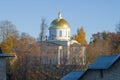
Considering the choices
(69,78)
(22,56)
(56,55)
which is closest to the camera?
(69,78)

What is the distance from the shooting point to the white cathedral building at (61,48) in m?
65.4

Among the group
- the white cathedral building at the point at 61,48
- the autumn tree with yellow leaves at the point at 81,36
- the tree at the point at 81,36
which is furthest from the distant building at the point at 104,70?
the tree at the point at 81,36

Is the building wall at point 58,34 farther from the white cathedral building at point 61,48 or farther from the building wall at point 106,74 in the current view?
the building wall at point 106,74

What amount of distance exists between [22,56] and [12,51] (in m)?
2.92

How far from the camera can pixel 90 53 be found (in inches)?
2662

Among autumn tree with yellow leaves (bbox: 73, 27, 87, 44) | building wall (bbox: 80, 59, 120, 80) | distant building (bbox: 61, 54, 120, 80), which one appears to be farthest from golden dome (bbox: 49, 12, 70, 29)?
building wall (bbox: 80, 59, 120, 80)

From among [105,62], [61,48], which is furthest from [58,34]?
[105,62]

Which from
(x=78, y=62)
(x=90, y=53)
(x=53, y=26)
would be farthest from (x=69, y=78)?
(x=53, y=26)

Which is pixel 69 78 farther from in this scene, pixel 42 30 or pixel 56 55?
pixel 56 55

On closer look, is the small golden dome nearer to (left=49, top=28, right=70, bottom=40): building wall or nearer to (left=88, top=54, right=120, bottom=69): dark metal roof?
(left=49, top=28, right=70, bottom=40): building wall

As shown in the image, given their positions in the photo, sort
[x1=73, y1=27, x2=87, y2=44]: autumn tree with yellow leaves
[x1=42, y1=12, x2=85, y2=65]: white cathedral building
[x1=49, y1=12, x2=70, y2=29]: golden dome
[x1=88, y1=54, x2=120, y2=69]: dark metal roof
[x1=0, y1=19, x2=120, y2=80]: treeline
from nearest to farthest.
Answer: [x1=88, y1=54, x2=120, y2=69]: dark metal roof < [x1=0, y1=19, x2=120, y2=80]: treeline < [x1=42, y1=12, x2=85, y2=65]: white cathedral building < [x1=49, y1=12, x2=70, y2=29]: golden dome < [x1=73, y1=27, x2=87, y2=44]: autumn tree with yellow leaves

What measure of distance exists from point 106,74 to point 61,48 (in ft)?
198

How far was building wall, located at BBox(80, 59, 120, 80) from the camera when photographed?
72.2 ft

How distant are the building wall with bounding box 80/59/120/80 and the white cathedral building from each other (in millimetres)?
37625
